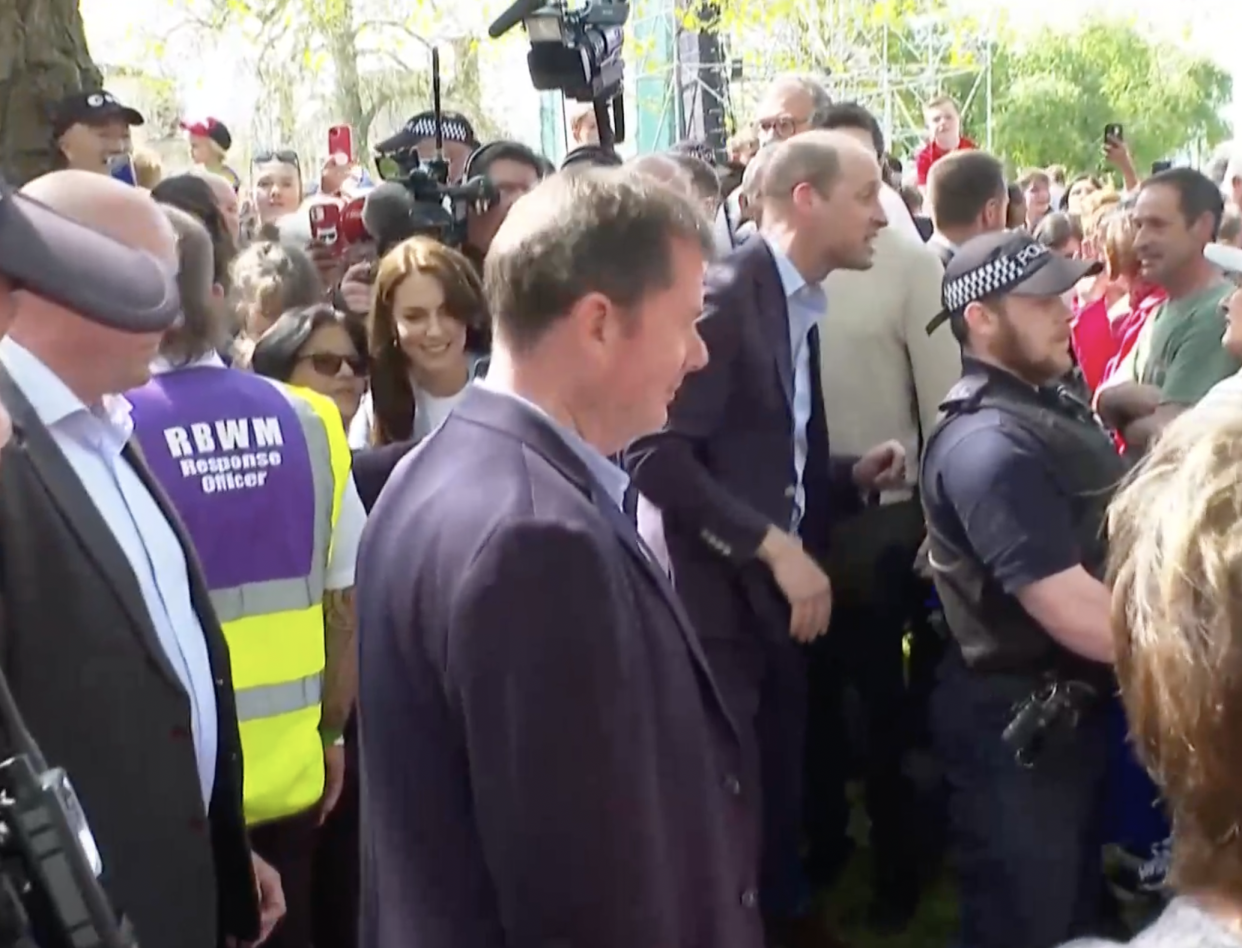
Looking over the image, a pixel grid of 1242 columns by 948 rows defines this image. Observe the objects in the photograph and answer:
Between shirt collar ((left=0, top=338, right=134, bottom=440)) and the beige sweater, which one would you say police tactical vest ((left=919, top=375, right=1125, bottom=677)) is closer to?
the beige sweater

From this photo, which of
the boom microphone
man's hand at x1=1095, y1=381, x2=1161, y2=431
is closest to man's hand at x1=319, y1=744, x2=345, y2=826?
man's hand at x1=1095, y1=381, x2=1161, y2=431

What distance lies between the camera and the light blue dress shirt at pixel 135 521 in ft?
7.46

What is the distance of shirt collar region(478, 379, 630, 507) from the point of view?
75.4 inches

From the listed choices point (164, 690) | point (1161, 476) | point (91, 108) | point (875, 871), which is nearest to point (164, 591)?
point (164, 690)

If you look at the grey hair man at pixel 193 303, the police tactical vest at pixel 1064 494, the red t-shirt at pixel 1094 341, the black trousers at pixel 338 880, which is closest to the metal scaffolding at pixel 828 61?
the red t-shirt at pixel 1094 341

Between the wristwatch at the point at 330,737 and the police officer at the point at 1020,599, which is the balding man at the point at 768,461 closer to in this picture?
the police officer at the point at 1020,599

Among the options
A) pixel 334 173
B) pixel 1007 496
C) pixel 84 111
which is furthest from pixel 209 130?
pixel 1007 496

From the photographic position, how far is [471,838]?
182 cm

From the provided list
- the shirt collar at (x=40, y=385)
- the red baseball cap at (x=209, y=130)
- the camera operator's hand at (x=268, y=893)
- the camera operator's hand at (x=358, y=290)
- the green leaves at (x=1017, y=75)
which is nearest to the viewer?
the shirt collar at (x=40, y=385)

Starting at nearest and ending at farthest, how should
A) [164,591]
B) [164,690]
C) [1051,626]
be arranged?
[164,690] < [164,591] < [1051,626]

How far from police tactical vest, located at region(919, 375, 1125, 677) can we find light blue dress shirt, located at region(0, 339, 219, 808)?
1599mm

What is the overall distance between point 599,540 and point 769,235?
2.27m

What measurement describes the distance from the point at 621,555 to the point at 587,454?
15 centimetres

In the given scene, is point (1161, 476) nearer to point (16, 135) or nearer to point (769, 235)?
point (769, 235)
